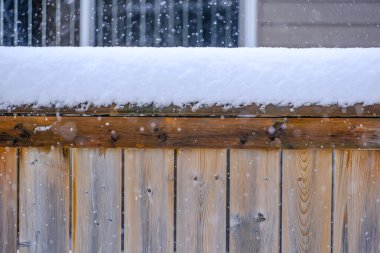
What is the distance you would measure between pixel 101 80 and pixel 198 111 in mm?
334

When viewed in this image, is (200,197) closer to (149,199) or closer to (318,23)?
(149,199)

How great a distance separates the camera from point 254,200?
160 centimetres

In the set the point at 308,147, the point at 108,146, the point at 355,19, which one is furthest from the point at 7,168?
the point at 355,19

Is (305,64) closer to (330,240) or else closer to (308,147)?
(308,147)

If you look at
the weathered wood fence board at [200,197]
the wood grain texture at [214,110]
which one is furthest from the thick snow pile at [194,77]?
the weathered wood fence board at [200,197]

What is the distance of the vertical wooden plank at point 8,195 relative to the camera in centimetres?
164

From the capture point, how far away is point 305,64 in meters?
1.57

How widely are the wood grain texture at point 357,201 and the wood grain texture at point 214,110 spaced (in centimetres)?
14

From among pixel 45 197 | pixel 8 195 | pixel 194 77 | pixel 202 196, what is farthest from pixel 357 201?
pixel 8 195

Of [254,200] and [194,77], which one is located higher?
[194,77]

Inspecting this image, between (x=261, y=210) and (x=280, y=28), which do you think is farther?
(x=280, y=28)

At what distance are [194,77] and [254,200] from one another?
1.49 feet

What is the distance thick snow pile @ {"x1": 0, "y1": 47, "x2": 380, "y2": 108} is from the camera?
1.54 meters

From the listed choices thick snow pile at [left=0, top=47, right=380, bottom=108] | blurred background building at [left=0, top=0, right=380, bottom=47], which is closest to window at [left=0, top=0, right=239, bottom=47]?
blurred background building at [left=0, top=0, right=380, bottom=47]
